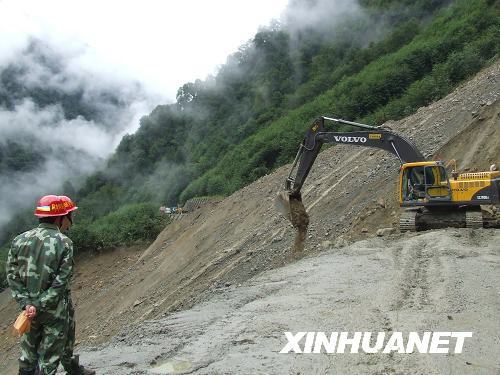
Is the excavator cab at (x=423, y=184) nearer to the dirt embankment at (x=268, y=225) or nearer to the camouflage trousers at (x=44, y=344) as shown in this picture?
the dirt embankment at (x=268, y=225)

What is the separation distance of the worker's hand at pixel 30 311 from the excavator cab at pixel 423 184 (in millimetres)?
8746

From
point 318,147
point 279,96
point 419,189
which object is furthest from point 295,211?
point 279,96

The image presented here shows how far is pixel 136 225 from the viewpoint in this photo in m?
24.3

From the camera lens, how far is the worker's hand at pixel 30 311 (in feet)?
11.7

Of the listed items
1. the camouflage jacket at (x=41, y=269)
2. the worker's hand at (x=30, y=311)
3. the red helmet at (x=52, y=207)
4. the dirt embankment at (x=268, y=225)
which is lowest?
the dirt embankment at (x=268, y=225)

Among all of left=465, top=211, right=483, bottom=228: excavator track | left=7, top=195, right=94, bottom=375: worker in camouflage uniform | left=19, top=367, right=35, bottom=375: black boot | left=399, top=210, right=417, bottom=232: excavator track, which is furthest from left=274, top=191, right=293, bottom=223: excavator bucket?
left=19, top=367, right=35, bottom=375: black boot

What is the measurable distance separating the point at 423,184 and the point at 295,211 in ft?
8.67

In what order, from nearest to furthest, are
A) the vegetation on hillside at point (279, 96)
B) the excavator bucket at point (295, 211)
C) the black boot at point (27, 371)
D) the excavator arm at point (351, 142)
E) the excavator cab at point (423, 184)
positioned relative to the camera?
the black boot at point (27, 371) → the excavator cab at point (423, 184) → the excavator bucket at point (295, 211) → the excavator arm at point (351, 142) → the vegetation on hillside at point (279, 96)

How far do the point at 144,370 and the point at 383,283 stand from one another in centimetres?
360

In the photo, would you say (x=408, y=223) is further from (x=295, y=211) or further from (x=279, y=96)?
(x=279, y=96)

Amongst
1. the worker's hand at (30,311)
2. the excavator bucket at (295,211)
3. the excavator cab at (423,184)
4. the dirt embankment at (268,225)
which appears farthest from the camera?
the dirt embankment at (268,225)

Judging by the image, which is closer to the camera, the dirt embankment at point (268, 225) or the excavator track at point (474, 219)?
the excavator track at point (474, 219)

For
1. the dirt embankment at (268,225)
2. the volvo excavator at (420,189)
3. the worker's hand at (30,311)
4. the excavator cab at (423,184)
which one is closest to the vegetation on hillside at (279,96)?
the dirt embankment at (268,225)

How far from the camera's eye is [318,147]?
38.0 ft
